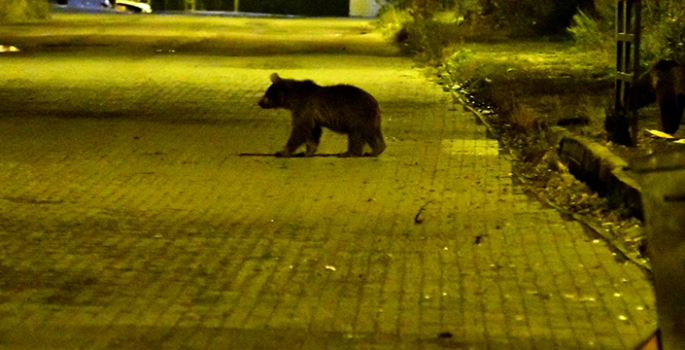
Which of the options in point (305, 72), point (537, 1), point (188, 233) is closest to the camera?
point (188, 233)

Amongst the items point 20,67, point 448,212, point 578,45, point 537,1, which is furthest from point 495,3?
point 448,212

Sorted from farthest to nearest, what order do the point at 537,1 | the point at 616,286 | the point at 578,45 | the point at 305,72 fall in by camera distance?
the point at 537,1 → the point at 578,45 → the point at 305,72 → the point at 616,286

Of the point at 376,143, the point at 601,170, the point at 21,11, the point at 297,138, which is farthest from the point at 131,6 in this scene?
the point at 601,170

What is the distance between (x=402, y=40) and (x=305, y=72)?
39.7ft

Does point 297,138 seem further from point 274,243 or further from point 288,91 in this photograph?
point 274,243

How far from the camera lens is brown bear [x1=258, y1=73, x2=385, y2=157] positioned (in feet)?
44.3

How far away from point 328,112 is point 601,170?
363 centimetres

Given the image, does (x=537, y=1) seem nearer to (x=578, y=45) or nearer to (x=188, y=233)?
(x=578, y=45)

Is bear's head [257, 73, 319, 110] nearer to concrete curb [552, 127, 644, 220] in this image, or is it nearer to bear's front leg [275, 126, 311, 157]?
bear's front leg [275, 126, 311, 157]

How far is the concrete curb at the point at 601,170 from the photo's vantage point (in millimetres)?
9953

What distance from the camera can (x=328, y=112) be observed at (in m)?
13.5

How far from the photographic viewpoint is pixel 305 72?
967 inches

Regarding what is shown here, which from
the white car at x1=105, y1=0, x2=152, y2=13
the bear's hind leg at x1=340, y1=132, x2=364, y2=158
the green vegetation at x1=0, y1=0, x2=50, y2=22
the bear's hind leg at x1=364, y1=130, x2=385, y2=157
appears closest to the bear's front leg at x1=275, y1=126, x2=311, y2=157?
the bear's hind leg at x1=340, y1=132, x2=364, y2=158

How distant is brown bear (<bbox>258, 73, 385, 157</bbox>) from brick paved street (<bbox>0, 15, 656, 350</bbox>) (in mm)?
272
